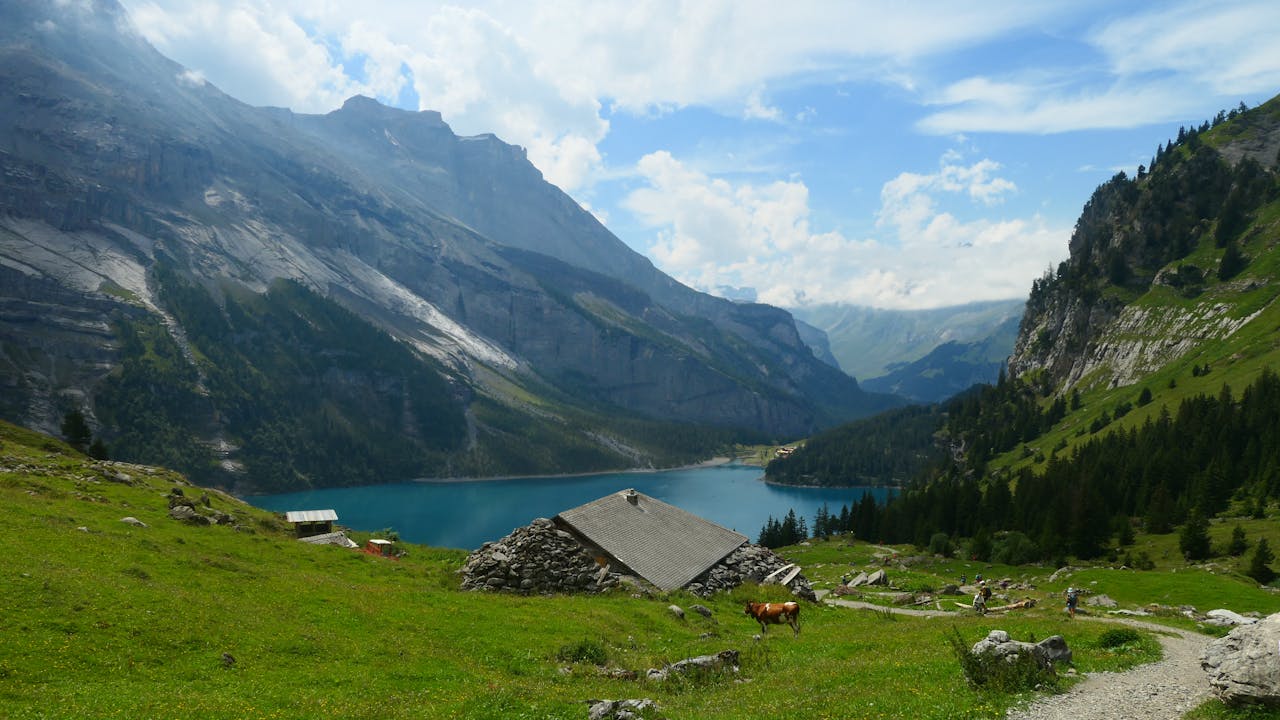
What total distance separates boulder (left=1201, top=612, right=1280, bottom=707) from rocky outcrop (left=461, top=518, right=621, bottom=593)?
2647 cm

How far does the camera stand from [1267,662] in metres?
13.6

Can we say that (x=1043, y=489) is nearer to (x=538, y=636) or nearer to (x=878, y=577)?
(x=878, y=577)

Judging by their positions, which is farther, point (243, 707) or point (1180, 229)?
point (1180, 229)

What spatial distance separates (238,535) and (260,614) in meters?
19.1

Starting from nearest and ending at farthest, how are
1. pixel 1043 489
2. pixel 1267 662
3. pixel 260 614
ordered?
pixel 1267 662, pixel 260 614, pixel 1043 489

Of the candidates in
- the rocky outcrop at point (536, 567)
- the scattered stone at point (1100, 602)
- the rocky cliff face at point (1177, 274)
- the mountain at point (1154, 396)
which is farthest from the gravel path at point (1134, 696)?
the rocky cliff face at point (1177, 274)

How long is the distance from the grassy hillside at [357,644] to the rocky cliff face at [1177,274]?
6186 inches

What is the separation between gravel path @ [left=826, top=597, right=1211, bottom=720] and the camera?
584 inches

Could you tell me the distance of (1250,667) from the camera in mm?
13812

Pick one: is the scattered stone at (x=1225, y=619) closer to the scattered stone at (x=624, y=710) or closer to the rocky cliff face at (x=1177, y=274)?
the scattered stone at (x=624, y=710)

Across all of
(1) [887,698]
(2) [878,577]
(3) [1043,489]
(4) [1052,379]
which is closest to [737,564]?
(2) [878,577]

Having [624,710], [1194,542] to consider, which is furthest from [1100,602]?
[624,710]

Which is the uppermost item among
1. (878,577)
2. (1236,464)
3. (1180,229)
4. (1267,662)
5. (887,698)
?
(1180,229)

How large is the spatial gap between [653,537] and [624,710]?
28.1 m
